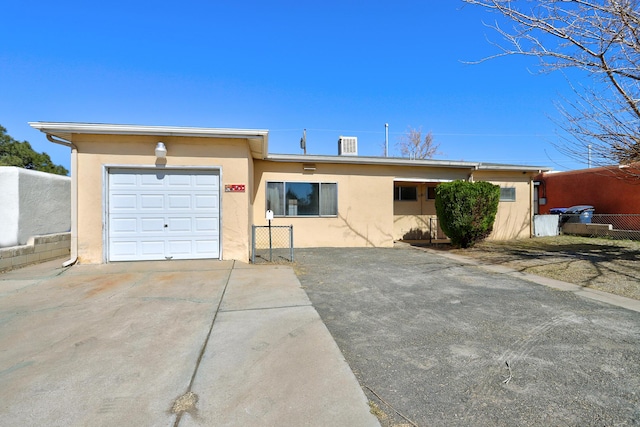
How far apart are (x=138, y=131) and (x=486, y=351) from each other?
739cm

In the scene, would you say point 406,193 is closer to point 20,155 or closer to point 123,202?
point 123,202

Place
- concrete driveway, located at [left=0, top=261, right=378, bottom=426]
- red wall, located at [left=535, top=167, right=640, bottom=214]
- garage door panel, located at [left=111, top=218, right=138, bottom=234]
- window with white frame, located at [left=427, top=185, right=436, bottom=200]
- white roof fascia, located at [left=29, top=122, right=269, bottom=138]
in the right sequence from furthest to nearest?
red wall, located at [left=535, top=167, right=640, bottom=214], window with white frame, located at [left=427, top=185, right=436, bottom=200], garage door panel, located at [left=111, top=218, right=138, bottom=234], white roof fascia, located at [left=29, top=122, right=269, bottom=138], concrete driveway, located at [left=0, top=261, right=378, bottom=426]

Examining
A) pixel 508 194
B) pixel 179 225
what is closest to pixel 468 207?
pixel 508 194

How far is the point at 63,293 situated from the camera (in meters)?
4.81

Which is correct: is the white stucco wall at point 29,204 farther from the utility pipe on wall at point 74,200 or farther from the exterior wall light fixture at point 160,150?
the exterior wall light fixture at point 160,150

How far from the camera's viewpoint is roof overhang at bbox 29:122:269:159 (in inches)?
251

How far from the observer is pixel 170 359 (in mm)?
2791

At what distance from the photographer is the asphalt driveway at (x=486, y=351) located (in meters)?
2.12

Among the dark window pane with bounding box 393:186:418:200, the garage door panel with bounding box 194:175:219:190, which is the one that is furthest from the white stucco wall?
the dark window pane with bounding box 393:186:418:200

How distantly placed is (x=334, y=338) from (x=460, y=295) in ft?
8.70

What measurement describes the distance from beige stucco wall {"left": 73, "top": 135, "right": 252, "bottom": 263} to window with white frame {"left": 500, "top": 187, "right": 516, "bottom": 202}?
1072 cm

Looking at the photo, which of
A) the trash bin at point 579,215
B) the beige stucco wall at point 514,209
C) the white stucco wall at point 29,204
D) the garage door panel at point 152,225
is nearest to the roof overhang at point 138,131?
the white stucco wall at point 29,204

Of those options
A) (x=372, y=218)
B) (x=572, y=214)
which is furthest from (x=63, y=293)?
(x=572, y=214)

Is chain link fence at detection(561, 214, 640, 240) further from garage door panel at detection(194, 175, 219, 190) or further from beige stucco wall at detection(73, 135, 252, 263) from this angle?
garage door panel at detection(194, 175, 219, 190)
